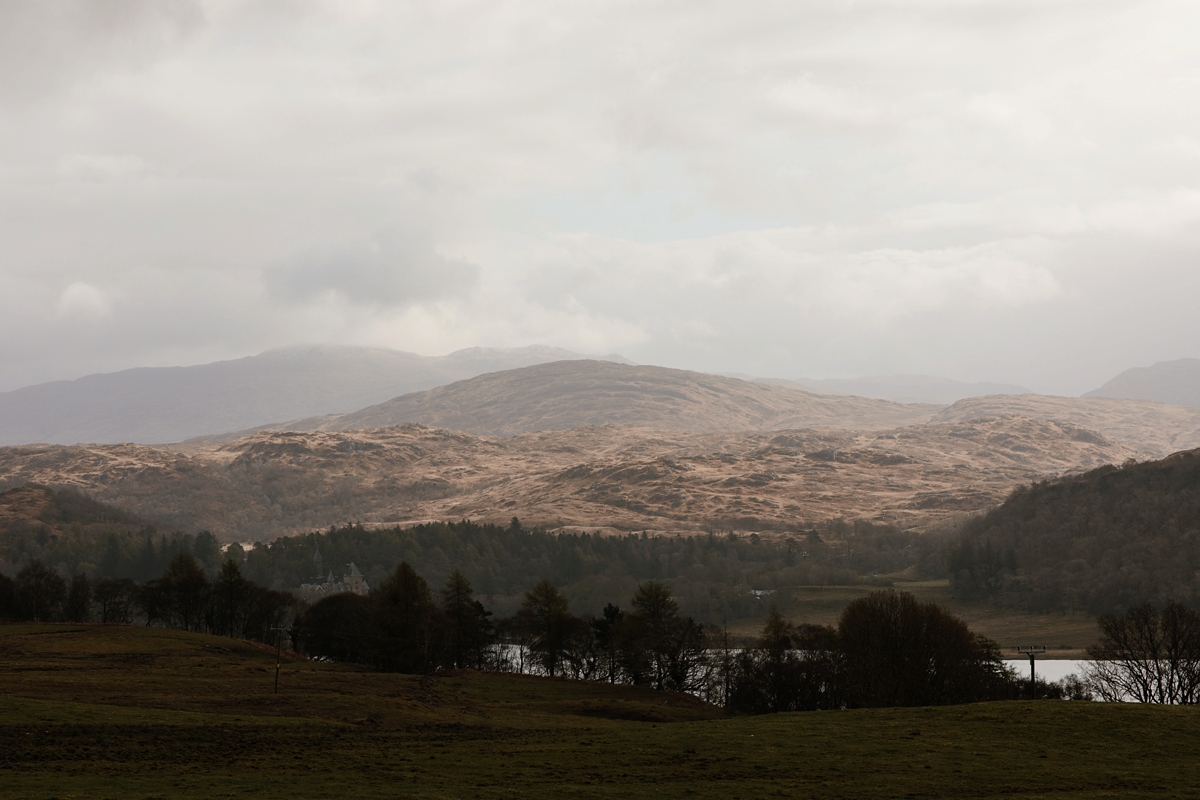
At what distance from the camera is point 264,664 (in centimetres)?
10519

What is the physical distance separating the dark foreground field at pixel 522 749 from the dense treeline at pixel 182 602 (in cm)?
7094

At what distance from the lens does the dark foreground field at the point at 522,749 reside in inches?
1708

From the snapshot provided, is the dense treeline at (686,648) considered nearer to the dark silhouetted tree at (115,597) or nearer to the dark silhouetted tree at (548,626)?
the dark silhouetted tree at (548,626)

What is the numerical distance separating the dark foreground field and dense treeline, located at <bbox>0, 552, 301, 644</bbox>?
7094 centimetres

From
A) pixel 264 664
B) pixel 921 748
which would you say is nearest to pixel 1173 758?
pixel 921 748

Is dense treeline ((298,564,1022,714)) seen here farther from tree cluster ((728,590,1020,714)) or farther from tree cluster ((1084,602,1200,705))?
tree cluster ((1084,602,1200,705))

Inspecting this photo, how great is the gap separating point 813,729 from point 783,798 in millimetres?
19432

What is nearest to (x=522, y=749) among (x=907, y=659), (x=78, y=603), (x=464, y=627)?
(x=907, y=659)

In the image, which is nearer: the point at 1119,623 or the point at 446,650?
the point at 1119,623

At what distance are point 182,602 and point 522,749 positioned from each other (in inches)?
4594

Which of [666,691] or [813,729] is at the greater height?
[813,729]

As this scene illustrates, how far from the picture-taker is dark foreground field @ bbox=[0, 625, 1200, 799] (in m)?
43.4

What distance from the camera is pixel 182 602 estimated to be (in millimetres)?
153625

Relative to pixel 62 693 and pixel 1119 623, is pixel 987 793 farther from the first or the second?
pixel 1119 623
